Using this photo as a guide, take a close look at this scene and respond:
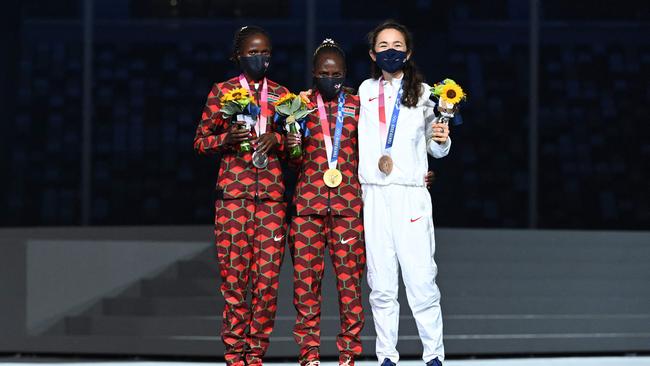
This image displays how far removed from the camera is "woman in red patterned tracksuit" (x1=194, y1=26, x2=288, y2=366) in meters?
6.04

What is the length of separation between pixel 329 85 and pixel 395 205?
2.10 feet

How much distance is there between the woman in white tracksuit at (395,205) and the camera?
6059 millimetres

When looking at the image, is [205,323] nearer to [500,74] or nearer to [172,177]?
[172,177]

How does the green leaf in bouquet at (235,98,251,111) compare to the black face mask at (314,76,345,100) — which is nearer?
the green leaf in bouquet at (235,98,251,111)

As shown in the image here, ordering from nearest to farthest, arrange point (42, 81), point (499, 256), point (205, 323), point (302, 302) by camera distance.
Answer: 1. point (302, 302)
2. point (205, 323)
3. point (499, 256)
4. point (42, 81)

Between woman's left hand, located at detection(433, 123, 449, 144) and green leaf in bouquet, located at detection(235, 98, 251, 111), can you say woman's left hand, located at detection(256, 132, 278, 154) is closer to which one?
green leaf in bouquet, located at detection(235, 98, 251, 111)

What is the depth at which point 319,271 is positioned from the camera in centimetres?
610

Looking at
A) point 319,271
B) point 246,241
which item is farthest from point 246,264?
point 319,271

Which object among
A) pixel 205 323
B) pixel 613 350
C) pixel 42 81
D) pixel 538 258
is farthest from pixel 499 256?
pixel 42 81

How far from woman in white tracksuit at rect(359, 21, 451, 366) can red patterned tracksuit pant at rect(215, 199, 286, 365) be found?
0.45m

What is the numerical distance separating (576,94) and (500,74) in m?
0.65

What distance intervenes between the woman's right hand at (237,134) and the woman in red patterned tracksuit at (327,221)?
293 millimetres

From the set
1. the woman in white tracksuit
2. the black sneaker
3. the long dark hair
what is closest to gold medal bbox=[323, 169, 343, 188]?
the woman in white tracksuit

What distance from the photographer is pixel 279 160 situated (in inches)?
244
